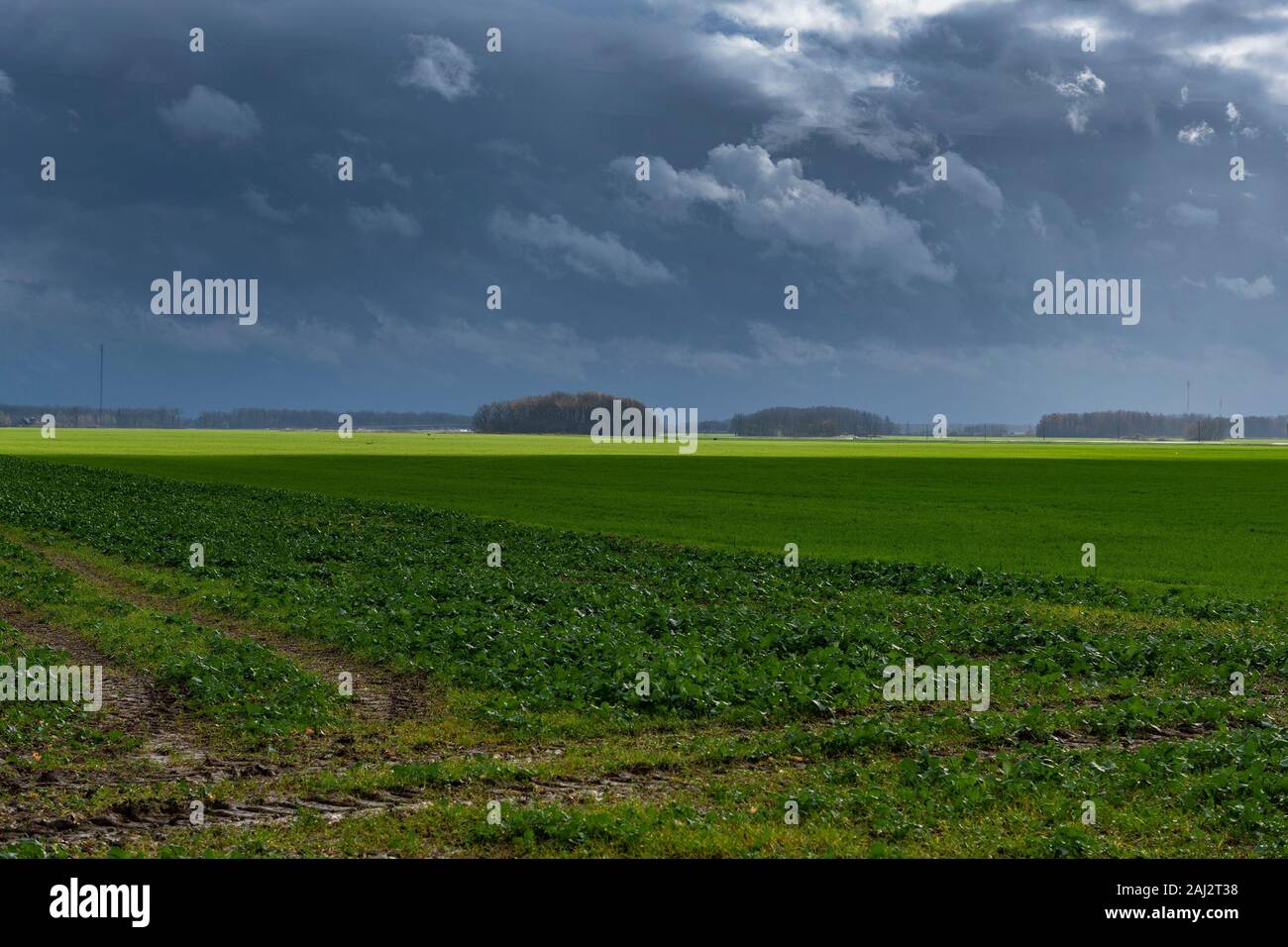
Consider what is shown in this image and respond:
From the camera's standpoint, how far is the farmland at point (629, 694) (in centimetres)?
1388

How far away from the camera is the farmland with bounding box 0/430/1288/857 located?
13.9 m

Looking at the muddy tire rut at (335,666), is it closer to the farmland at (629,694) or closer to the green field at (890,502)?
the farmland at (629,694)

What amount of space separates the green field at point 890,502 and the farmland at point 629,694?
89 cm

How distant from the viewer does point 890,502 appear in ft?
250

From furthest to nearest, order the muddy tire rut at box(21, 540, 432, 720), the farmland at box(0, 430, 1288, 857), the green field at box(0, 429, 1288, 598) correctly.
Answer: the green field at box(0, 429, 1288, 598) → the muddy tire rut at box(21, 540, 432, 720) → the farmland at box(0, 430, 1288, 857)

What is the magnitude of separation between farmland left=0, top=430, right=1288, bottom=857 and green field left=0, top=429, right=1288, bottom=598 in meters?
0.89

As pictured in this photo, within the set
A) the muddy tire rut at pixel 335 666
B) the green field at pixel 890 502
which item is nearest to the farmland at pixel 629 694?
the muddy tire rut at pixel 335 666

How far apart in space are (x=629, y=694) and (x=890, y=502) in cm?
5787

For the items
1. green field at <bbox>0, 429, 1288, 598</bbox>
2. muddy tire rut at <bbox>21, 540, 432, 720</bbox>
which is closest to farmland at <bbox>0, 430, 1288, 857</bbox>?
muddy tire rut at <bbox>21, 540, 432, 720</bbox>

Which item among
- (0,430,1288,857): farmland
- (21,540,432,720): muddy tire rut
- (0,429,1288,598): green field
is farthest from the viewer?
(0,429,1288,598): green field

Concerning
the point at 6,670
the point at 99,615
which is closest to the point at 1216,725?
the point at 6,670

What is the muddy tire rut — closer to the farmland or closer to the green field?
the farmland

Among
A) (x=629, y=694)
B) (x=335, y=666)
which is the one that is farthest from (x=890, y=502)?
(x=629, y=694)
